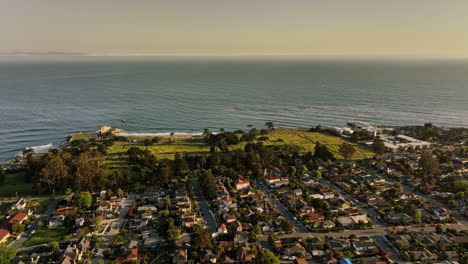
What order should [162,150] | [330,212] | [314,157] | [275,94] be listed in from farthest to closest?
[275,94]
[162,150]
[314,157]
[330,212]

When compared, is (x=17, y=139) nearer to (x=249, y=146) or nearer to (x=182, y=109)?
(x=182, y=109)

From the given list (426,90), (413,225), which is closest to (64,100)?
(413,225)

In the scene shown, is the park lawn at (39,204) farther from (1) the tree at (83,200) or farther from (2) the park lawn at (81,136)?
(2) the park lawn at (81,136)

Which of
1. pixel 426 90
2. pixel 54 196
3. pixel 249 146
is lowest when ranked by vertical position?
pixel 54 196

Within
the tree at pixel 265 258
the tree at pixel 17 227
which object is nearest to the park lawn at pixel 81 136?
the tree at pixel 17 227

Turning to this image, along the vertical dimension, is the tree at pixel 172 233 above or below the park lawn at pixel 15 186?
above

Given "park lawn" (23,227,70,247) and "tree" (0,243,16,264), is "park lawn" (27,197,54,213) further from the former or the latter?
"tree" (0,243,16,264)
